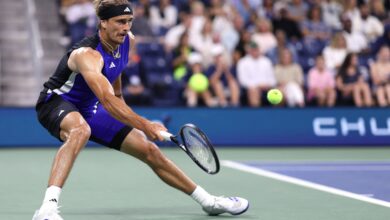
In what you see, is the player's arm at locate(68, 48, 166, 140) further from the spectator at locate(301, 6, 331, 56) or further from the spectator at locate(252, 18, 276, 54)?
the spectator at locate(301, 6, 331, 56)

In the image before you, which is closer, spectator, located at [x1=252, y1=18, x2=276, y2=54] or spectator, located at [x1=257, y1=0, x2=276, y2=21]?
spectator, located at [x1=252, y1=18, x2=276, y2=54]

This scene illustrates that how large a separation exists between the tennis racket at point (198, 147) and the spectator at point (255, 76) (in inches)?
342

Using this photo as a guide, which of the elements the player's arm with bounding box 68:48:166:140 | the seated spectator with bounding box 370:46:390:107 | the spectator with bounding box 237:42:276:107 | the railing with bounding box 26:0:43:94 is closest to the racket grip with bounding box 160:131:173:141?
the player's arm with bounding box 68:48:166:140

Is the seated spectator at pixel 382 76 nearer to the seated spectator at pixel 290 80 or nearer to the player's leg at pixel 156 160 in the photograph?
the seated spectator at pixel 290 80

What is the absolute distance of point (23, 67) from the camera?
16.6 metres

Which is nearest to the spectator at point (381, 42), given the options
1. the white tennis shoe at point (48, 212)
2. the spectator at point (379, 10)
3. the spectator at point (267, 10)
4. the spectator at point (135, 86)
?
the spectator at point (379, 10)

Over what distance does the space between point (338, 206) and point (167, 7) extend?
9.54 meters

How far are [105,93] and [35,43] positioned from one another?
381 inches

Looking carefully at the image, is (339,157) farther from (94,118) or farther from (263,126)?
(94,118)

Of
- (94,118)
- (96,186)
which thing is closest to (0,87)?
(96,186)

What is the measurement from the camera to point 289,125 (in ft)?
48.8

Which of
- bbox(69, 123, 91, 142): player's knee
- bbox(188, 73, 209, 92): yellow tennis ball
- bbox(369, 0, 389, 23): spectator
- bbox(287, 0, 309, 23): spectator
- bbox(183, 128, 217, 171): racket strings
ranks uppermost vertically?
bbox(69, 123, 91, 142): player's knee

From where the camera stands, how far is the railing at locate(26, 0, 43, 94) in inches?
604

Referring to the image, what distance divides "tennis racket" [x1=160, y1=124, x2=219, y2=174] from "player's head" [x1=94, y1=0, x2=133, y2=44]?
921mm
